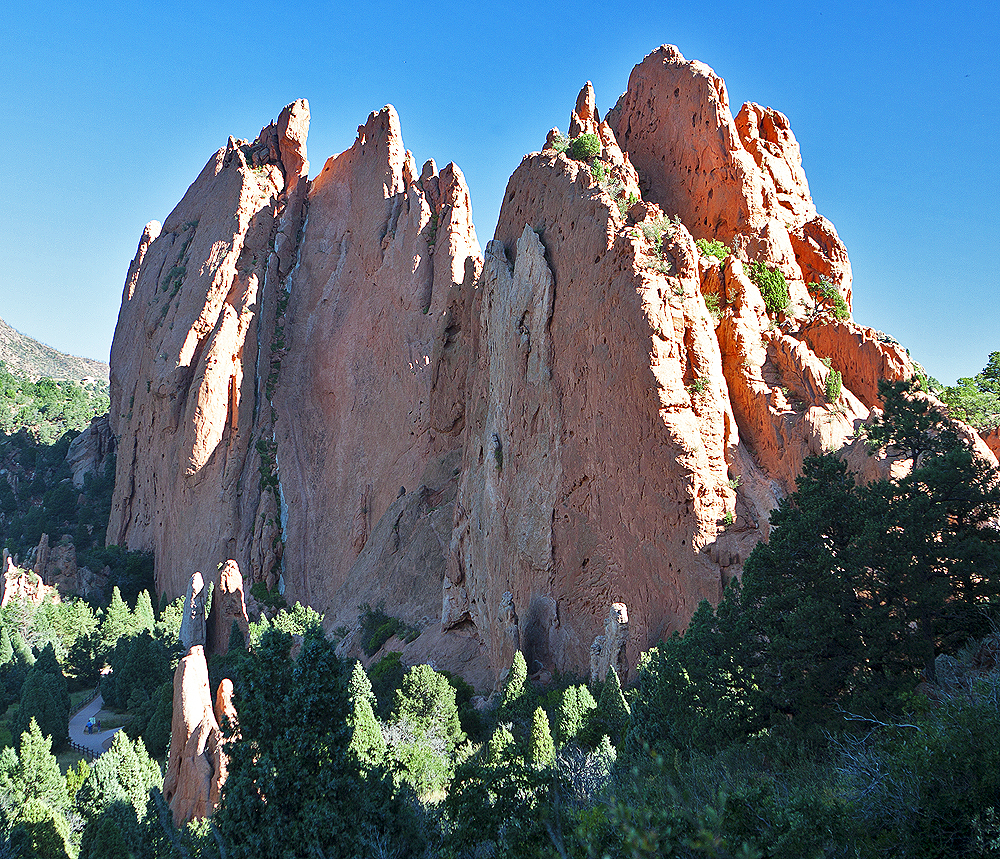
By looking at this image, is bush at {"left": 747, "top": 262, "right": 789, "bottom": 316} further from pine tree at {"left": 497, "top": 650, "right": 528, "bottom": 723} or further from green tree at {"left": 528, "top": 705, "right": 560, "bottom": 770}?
green tree at {"left": 528, "top": 705, "right": 560, "bottom": 770}

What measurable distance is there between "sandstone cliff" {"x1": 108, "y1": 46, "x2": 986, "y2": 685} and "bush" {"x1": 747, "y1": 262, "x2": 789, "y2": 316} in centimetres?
20

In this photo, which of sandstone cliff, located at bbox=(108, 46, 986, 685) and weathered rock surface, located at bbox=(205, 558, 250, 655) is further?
weathered rock surface, located at bbox=(205, 558, 250, 655)

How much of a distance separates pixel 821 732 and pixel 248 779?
1002cm

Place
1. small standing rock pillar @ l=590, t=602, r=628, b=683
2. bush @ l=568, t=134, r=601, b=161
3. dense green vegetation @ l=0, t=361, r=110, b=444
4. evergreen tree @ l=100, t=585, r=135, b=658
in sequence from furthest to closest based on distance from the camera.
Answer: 1. dense green vegetation @ l=0, t=361, r=110, b=444
2. evergreen tree @ l=100, t=585, r=135, b=658
3. bush @ l=568, t=134, r=601, b=161
4. small standing rock pillar @ l=590, t=602, r=628, b=683

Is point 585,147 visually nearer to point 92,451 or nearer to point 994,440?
point 994,440

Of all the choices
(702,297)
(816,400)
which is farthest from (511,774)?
(702,297)

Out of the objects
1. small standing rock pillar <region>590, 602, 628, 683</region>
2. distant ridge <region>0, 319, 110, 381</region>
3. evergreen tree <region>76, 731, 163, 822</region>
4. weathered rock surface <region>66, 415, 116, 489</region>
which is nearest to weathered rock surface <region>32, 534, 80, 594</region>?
weathered rock surface <region>66, 415, 116, 489</region>

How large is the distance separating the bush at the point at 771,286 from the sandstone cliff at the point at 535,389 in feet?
0.66

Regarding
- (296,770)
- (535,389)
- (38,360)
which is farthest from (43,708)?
(38,360)

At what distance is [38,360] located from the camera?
508ft

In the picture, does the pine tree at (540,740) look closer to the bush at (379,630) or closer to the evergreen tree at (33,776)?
the bush at (379,630)

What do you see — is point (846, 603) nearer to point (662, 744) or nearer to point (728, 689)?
point (728, 689)

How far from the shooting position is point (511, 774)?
11953 millimetres

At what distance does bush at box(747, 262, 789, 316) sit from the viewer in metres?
24.1
